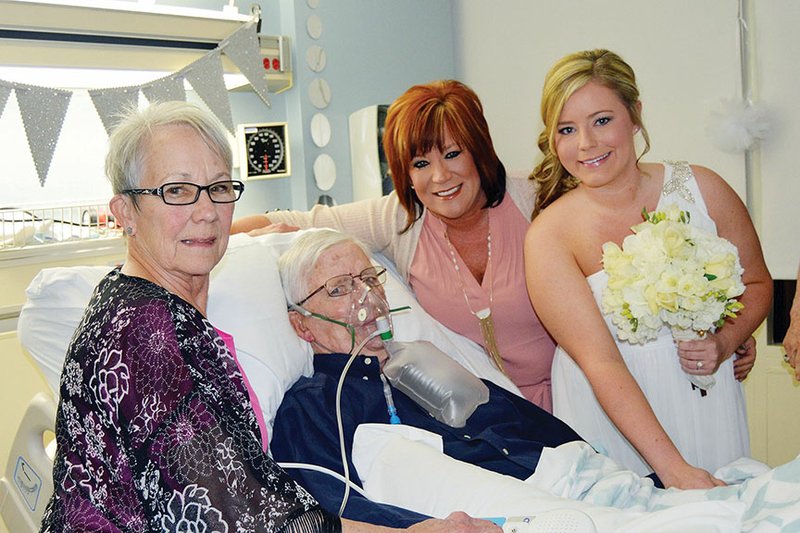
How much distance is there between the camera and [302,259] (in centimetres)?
206

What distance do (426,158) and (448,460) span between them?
1.06 meters

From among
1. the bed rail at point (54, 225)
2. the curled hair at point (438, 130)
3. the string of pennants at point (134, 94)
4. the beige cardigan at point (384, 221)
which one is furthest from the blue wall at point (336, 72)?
the curled hair at point (438, 130)

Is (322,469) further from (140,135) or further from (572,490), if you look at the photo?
(140,135)

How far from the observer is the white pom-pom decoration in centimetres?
307

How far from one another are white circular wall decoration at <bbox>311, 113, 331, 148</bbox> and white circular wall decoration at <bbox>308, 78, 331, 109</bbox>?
0.17 feet

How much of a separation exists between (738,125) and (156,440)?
2700mm

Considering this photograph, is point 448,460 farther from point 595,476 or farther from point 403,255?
point 403,255

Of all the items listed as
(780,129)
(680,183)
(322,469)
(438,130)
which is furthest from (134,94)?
(780,129)

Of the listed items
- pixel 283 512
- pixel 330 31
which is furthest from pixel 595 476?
pixel 330 31

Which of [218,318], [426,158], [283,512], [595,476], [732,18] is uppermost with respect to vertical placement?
[732,18]

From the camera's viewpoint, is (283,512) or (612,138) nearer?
(283,512)

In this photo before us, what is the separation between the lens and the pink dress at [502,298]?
2.42 meters

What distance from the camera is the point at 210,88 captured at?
2770mm

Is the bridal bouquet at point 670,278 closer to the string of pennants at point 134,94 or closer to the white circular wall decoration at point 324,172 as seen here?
the string of pennants at point 134,94
